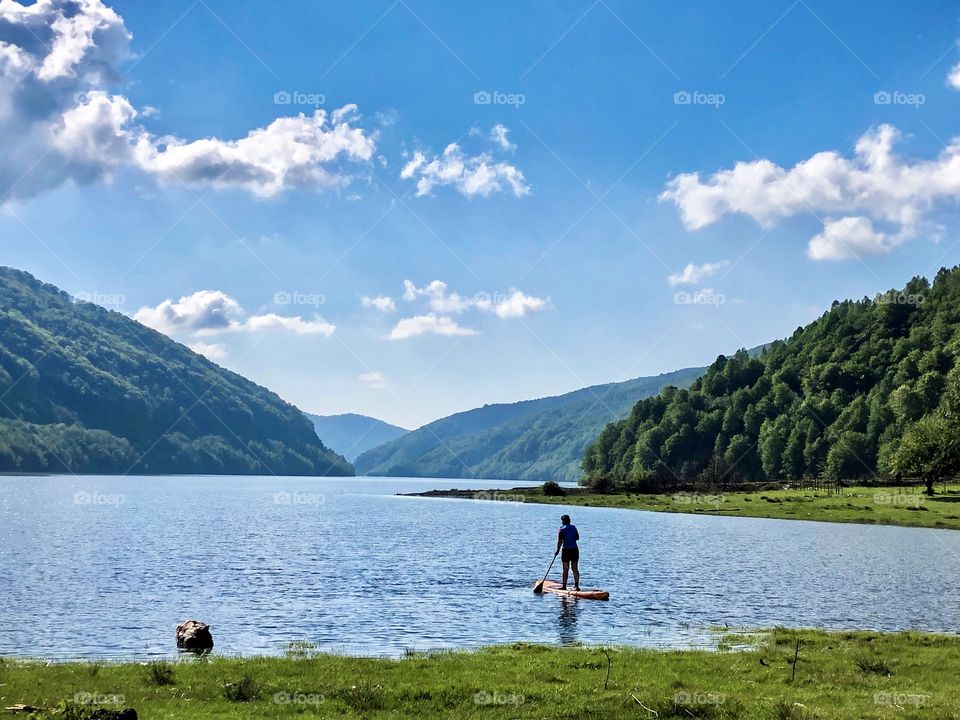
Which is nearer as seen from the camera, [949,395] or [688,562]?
[688,562]

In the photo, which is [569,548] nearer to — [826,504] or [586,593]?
[586,593]

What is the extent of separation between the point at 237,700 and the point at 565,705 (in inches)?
366

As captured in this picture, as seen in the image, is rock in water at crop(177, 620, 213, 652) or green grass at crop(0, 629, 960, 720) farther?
rock in water at crop(177, 620, 213, 652)

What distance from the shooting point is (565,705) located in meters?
23.1

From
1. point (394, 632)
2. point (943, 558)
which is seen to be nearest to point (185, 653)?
point (394, 632)

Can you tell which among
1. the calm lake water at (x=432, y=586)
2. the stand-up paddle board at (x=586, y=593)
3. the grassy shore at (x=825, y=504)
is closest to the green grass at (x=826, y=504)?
the grassy shore at (x=825, y=504)

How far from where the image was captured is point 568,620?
41.3m

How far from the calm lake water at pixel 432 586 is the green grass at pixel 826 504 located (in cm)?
1204

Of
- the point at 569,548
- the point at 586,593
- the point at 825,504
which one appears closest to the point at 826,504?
the point at 825,504

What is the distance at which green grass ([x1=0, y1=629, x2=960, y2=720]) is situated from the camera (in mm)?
22469

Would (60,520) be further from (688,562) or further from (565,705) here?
(565,705)

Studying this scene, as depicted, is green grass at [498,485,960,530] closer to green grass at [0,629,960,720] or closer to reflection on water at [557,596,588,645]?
reflection on water at [557,596,588,645]

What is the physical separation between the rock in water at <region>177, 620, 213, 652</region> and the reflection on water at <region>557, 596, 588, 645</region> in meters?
14.5

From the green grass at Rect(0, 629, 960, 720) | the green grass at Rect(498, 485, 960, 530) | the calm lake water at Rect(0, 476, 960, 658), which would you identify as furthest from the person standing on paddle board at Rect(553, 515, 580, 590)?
the green grass at Rect(498, 485, 960, 530)
